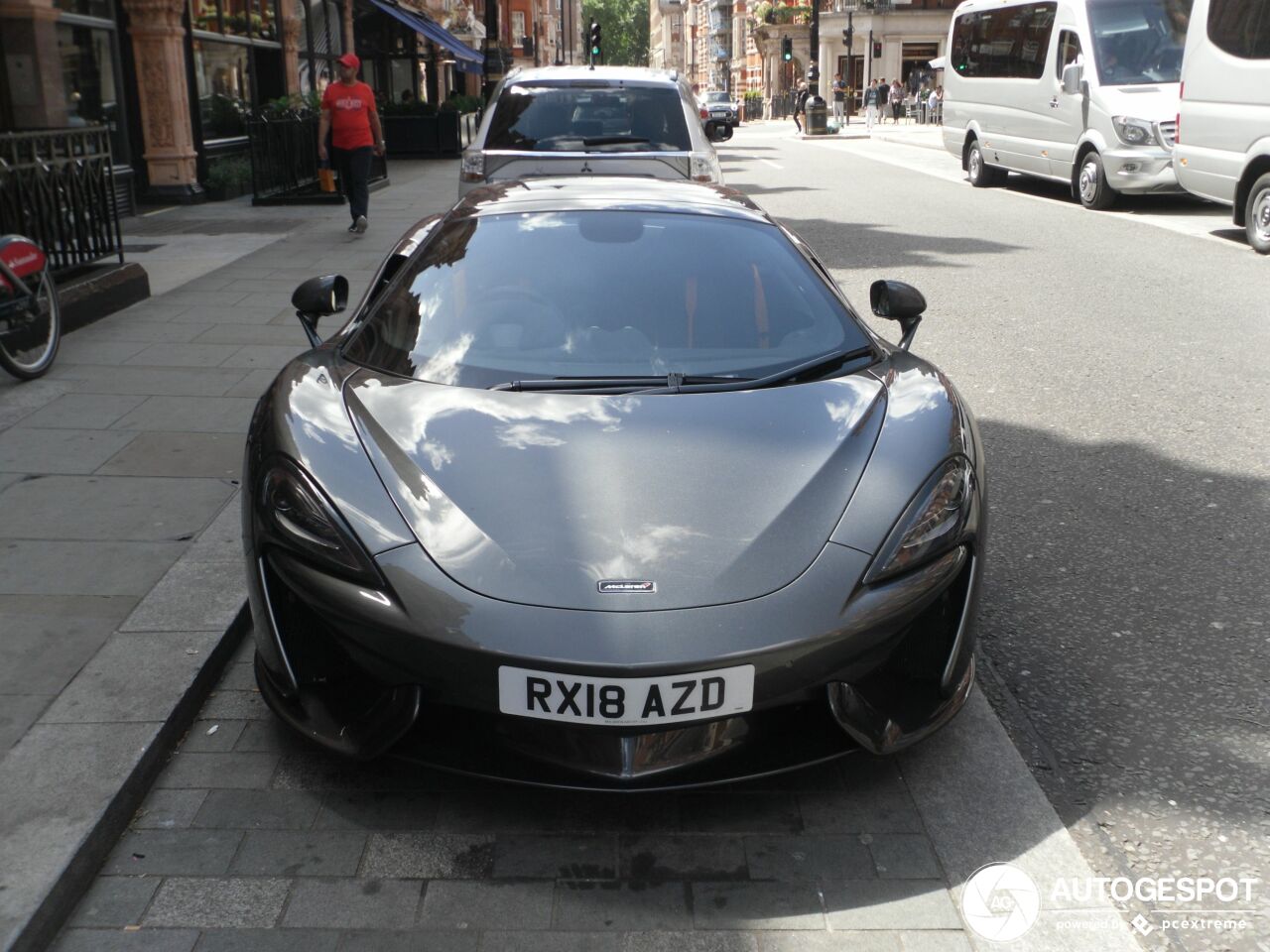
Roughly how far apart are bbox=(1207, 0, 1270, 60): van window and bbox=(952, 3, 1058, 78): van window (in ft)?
15.4

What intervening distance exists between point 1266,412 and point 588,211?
389 cm

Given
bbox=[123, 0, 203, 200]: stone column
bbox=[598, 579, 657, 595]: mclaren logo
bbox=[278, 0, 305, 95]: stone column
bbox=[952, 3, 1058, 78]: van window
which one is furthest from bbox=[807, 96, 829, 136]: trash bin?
bbox=[598, 579, 657, 595]: mclaren logo

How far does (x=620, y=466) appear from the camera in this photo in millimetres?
3039

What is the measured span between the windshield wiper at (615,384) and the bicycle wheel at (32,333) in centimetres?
416

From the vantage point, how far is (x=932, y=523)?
9.66 ft

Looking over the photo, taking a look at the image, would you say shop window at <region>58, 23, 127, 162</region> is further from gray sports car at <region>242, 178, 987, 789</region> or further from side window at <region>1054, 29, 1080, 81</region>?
gray sports car at <region>242, 178, 987, 789</region>

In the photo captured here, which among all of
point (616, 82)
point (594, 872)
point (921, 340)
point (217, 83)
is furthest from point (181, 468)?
point (217, 83)

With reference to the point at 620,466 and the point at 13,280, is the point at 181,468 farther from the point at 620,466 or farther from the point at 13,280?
the point at 620,466

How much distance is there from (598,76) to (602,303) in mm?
6242

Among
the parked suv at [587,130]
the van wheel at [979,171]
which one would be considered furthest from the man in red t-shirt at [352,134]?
the van wheel at [979,171]

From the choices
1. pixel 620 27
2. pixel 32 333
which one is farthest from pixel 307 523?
pixel 620 27

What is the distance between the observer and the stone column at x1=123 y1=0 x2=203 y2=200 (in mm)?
15266

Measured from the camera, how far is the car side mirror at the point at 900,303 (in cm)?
414

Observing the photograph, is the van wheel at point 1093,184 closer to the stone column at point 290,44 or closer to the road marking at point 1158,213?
the road marking at point 1158,213
